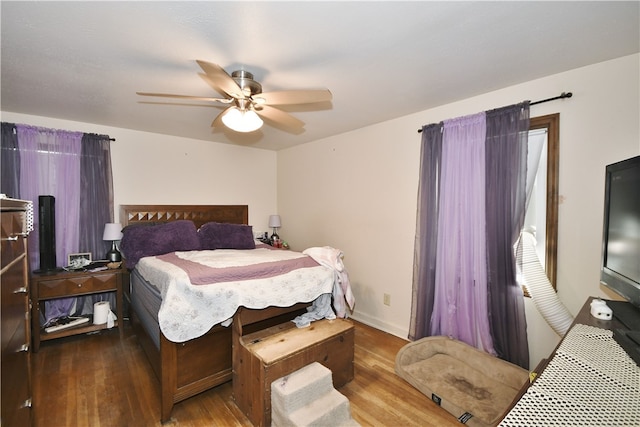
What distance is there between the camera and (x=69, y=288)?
2803 mm

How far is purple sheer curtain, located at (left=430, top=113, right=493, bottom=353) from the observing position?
242 cm

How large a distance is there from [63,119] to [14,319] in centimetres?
274

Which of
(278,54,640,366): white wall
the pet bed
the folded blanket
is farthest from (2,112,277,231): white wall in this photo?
the pet bed

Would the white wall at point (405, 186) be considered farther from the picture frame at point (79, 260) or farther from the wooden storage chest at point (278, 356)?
the picture frame at point (79, 260)

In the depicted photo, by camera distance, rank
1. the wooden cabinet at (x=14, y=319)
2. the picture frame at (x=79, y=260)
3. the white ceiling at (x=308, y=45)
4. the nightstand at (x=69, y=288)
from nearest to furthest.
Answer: the wooden cabinet at (x=14, y=319) < the white ceiling at (x=308, y=45) < the nightstand at (x=69, y=288) < the picture frame at (x=79, y=260)

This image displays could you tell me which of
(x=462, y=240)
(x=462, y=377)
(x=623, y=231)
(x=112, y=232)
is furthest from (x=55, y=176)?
(x=623, y=231)

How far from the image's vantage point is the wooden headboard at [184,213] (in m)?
3.51

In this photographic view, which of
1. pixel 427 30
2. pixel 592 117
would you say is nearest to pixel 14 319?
pixel 427 30

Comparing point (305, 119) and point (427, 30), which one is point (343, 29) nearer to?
point (427, 30)

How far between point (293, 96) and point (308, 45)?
324mm

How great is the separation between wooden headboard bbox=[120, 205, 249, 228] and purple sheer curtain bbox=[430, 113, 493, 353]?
305cm

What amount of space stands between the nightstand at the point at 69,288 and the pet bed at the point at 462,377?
3.02m

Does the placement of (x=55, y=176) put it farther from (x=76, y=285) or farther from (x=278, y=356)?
(x=278, y=356)

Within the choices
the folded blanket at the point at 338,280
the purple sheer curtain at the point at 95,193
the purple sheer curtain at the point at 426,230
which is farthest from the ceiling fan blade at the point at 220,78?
the purple sheer curtain at the point at 95,193
